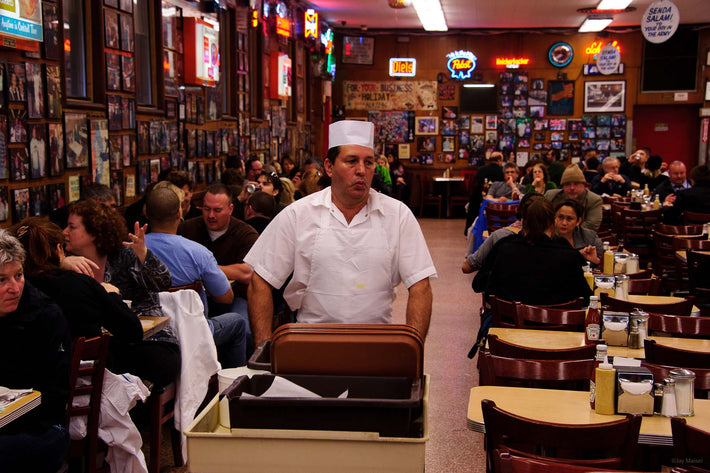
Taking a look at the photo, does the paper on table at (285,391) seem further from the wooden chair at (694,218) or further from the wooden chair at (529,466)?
the wooden chair at (694,218)

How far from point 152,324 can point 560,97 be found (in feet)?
51.8

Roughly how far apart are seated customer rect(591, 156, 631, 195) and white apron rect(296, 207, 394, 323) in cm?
974

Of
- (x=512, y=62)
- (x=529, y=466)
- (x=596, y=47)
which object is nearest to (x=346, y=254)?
(x=529, y=466)

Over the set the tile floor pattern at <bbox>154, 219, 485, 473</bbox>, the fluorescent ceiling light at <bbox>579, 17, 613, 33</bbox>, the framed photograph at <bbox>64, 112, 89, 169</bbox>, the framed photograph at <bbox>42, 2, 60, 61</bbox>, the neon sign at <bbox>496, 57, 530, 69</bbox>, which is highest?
the fluorescent ceiling light at <bbox>579, 17, 613, 33</bbox>

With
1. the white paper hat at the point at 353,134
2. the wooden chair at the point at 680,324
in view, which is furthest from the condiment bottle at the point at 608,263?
the white paper hat at the point at 353,134

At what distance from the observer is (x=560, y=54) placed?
59.4 ft

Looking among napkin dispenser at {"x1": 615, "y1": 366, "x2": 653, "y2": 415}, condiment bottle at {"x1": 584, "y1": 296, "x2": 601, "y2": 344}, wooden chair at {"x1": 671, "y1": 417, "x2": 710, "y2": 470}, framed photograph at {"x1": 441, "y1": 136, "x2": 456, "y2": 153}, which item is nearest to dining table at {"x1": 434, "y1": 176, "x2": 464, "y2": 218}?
framed photograph at {"x1": 441, "y1": 136, "x2": 456, "y2": 153}

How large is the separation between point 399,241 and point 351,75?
1669 centimetres

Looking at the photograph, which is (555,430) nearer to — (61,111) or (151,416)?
(151,416)

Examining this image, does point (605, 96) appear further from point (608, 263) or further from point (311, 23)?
point (608, 263)

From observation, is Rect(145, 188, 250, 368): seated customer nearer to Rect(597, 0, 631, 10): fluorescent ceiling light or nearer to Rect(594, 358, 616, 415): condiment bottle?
Rect(594, 358, 616, 415): condiment bottle

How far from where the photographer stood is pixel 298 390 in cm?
179

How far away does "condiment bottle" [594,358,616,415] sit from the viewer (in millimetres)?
3000

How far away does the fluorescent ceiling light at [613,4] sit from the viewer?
46.5 feet
